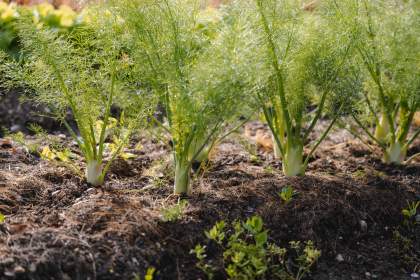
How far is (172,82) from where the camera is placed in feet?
8.98

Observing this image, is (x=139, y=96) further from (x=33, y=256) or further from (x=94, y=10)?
(x=33, y=256)

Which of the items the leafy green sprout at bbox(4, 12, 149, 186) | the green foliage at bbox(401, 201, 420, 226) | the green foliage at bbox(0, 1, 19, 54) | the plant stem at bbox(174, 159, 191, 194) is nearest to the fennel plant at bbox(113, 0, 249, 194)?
the plant stem at bbox(174, 159, 191, 194)

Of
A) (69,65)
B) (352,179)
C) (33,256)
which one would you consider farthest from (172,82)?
(352,179)

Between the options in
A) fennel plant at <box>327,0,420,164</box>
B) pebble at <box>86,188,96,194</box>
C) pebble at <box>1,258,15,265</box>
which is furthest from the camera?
fennel plant at <box>327,0,420,164</box>

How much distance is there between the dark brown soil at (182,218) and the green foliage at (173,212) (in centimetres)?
3

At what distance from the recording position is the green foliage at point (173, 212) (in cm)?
264

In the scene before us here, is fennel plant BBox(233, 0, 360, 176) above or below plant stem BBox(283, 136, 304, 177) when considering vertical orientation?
above

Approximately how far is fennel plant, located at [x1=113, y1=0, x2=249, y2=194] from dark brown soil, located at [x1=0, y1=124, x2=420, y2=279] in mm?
322

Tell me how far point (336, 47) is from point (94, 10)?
4.39ft

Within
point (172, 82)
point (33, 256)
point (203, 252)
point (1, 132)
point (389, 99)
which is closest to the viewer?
point (33, 256)

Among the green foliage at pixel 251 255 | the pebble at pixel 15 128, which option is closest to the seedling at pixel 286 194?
the green foliage at pixel 251 255

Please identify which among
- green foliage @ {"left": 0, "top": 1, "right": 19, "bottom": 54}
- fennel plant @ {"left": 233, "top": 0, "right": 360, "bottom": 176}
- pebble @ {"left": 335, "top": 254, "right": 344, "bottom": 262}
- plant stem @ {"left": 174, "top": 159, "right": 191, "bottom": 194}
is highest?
green foliage @ {"left": 0, "top": 1, "right": 19, "bottom": 54}

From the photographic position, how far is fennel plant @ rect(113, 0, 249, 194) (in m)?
2.62

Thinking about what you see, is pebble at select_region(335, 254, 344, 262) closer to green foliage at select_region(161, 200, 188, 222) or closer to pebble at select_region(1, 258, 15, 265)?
green foliage at select_region(161, 200, 188, 222)
